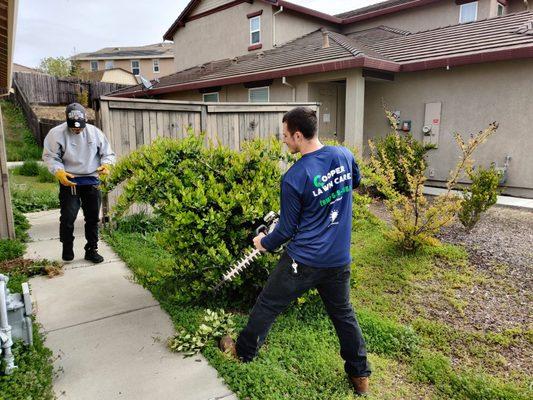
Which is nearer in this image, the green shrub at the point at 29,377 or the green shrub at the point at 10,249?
the green shrub at the point at 29,377

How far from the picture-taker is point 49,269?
4.59 m

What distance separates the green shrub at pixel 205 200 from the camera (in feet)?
11.3

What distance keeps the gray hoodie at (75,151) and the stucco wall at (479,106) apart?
814cm

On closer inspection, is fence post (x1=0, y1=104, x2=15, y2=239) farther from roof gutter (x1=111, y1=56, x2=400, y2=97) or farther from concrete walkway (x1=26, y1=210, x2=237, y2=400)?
roof gutter (x1=111, y1=56, x2=400, y2=97)

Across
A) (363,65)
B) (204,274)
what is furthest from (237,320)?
(363,65)

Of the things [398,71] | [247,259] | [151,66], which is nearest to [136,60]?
[151,66]

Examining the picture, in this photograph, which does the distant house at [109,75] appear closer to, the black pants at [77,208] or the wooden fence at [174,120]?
the wooden fence at [174,120]

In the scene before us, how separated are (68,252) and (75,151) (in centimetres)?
125

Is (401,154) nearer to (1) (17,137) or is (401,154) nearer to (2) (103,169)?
(2) (103,169)

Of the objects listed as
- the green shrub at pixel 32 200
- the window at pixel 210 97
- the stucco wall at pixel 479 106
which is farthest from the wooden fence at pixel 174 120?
the window at pixel 210 97

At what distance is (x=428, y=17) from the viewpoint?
13.9 m

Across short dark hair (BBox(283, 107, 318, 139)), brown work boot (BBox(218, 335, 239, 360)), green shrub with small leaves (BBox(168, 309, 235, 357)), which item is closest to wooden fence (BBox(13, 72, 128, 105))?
green shrub with small leaves (BBox(168, 309, 235, 357))

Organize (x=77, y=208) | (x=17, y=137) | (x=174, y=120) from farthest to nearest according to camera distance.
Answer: (x=17, y=137) < (x=174, y=120) < (x=77, y=208)

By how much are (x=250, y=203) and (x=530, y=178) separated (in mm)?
7903
